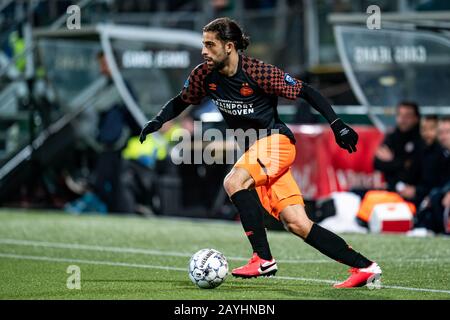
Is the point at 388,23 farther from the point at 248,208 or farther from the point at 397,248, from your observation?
the point at 248,208

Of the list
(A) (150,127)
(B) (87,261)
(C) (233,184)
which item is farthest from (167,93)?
(C) (233,184)

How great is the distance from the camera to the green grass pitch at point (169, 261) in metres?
7.83

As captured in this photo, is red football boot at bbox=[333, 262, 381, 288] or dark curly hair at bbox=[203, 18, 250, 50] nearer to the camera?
red football boot at bbox=[333, 262, 381, 288]

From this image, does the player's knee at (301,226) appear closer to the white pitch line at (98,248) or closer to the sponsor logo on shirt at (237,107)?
the sponsor logo on shirt at (237,107)

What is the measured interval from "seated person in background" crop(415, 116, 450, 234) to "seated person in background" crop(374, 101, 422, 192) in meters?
0.39

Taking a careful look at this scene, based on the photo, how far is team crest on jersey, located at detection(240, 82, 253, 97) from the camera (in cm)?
815

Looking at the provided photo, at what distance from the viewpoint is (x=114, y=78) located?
18.0 metres

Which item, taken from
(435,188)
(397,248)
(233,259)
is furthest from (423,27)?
(233,259)

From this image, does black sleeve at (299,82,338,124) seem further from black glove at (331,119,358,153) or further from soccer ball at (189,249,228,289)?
soccer ball at (189,249,228,289)

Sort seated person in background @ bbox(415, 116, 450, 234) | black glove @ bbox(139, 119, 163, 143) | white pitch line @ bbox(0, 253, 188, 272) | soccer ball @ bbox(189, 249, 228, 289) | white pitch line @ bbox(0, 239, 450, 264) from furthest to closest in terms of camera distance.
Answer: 1. seated person in background @ bbox(415, 116, 450, 234)
2. white pitch line @ bbox(0, 239, 450, 264)
3. white pitch line @ bbox(0, 253, 188, 272)
4. black glove @ bbox(139, 119, 163, 143)
5. soccer ball @ bbox(189, 249, 228, 289)

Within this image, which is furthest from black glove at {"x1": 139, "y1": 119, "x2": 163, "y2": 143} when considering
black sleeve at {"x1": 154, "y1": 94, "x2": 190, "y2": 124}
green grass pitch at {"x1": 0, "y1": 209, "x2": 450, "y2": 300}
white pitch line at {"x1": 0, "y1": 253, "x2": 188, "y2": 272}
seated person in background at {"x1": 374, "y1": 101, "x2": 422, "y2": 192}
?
seated person in background at {"x1": 374, "y1": 101, "x2": 422, "y2": 192}

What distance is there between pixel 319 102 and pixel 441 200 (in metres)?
5.57
